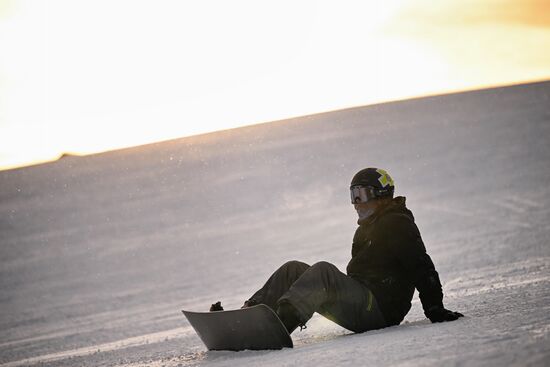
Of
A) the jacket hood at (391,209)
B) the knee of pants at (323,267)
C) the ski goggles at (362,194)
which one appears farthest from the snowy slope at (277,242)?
the ski goggles at (362,194)

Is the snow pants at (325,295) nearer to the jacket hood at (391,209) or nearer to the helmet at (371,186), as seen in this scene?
the jacket hood at (391,209)

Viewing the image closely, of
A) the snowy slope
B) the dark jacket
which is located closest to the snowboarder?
the dark jacket

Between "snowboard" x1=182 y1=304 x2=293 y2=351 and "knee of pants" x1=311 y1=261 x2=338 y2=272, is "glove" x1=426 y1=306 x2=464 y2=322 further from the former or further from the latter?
"snowboard" x1=182 y1=304 x2=293 y2=351

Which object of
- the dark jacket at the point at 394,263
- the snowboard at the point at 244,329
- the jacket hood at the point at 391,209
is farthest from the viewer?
the jacket hood at the point at 391,209

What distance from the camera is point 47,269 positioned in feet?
61.5

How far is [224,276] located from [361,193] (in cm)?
747

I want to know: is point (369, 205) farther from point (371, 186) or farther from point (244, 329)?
point (244, 329)

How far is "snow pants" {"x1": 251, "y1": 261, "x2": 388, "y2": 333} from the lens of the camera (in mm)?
5145

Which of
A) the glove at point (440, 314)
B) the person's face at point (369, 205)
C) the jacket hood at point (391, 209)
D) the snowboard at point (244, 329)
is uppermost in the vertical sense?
the person's face at point (369, 205)

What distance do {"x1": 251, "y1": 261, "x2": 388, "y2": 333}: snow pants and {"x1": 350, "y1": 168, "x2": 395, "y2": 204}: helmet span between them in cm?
55

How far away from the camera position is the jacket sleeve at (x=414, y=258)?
17.0 feet

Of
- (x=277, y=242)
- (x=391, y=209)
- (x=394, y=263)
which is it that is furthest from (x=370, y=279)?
(x=277, y=242)

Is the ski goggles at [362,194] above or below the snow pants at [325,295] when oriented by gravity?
above

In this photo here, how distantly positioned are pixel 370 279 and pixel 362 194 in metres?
0.55
